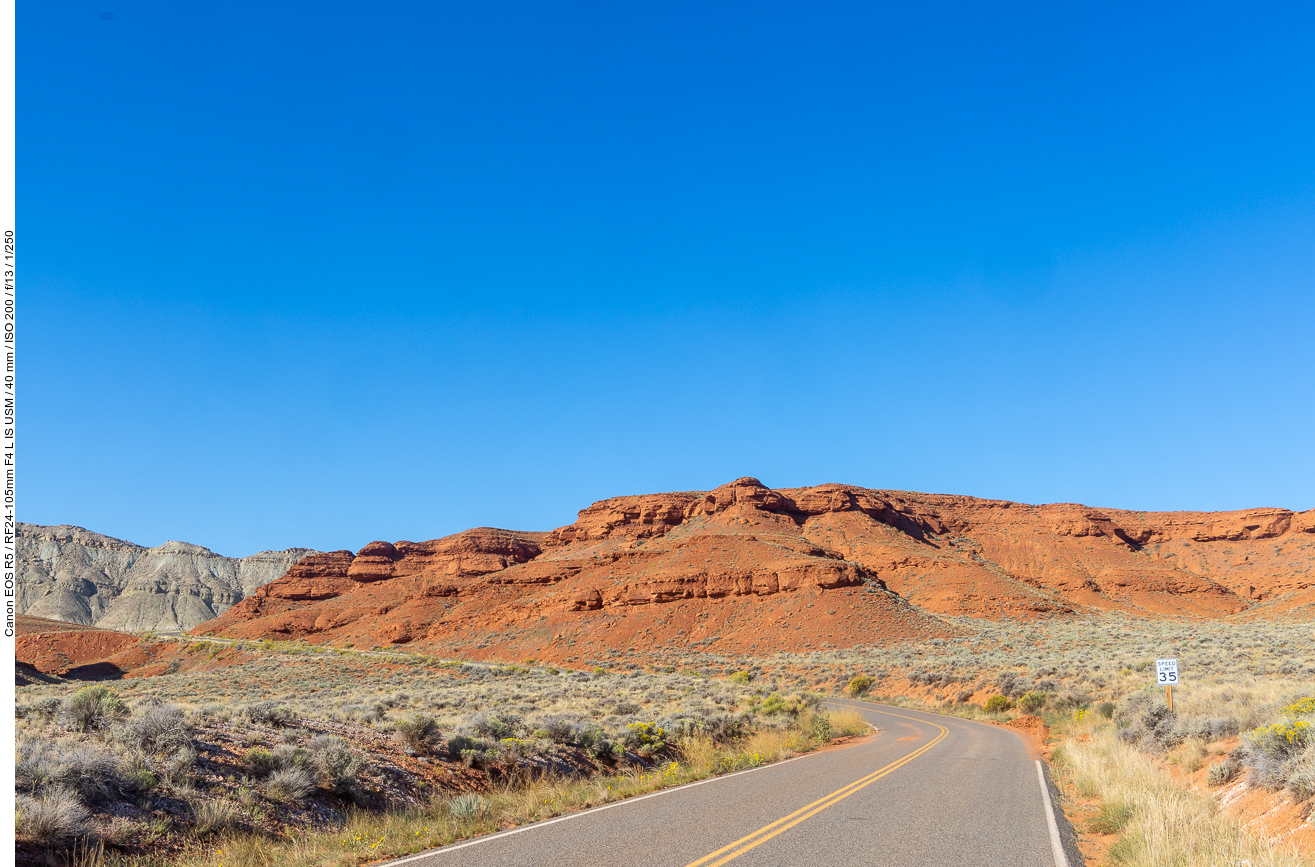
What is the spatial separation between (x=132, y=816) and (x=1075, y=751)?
18.6 meters

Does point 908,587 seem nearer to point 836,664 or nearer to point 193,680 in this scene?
point 836,664

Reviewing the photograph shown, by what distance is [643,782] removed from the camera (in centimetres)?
1358

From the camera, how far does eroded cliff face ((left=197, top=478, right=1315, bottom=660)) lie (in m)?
76.1

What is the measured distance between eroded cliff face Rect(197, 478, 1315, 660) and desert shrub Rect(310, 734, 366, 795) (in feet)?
195

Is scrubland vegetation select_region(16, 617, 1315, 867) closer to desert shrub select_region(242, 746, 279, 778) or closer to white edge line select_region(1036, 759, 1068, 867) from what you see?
desert shrub select_region(242, 746, 279, 778)

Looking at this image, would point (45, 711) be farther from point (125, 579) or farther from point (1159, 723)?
point (125, 579)

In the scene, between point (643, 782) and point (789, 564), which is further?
point (789, 564)

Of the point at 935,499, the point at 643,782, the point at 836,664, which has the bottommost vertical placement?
the point at 836,664

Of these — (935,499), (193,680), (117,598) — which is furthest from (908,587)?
(117,598)

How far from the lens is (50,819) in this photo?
23.3 feet

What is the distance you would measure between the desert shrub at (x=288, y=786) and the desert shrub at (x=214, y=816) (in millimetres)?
638

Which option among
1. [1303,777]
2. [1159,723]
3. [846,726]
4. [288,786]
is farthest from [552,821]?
[846,726]

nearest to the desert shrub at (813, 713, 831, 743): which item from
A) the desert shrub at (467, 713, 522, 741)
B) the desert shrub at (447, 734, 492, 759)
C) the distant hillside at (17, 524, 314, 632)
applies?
the desert shrub at (467, 713, 522, 741)

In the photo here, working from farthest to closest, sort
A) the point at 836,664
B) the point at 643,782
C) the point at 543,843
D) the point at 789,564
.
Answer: the point at 789,564 < the point at 836,664 < the point at 643,782 < the point at 543,843
